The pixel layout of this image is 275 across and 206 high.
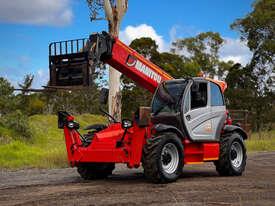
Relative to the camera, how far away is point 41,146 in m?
25.3

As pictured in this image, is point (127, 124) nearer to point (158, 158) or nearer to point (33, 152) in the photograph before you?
point (158, 158)

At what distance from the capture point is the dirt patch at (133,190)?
9477mm

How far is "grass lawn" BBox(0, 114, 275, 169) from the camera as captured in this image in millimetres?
17906

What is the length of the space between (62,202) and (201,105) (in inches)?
207

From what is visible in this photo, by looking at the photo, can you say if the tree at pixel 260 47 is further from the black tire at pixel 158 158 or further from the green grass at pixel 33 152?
the black tire at pixel 158 158

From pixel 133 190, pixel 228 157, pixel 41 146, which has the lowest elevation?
pixel 133 190

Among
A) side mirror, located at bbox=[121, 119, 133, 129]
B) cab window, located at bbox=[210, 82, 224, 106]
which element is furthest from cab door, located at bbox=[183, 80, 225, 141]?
side mirror, located at bbox=[121, 119, 133, 129]

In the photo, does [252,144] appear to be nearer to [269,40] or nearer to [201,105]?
[201,105]

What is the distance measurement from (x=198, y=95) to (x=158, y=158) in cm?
248

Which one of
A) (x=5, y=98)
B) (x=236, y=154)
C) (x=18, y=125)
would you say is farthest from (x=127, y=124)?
(x=5, y=98)

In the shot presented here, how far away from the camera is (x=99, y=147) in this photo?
12.2 meters

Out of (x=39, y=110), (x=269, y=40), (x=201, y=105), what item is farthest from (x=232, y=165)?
(x=39, y=110)

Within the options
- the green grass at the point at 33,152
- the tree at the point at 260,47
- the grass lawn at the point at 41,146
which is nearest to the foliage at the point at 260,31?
the tree at the point at 260,47

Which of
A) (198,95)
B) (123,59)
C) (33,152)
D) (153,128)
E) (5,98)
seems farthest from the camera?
(5,98)
